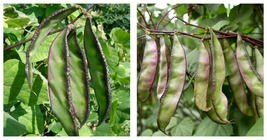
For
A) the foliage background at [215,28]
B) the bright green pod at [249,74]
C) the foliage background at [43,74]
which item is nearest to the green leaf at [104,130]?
the foliage background at [43,74]

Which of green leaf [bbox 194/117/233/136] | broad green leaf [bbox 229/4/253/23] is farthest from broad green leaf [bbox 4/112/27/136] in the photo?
broad green leaf [bbox 229/4/253/23]

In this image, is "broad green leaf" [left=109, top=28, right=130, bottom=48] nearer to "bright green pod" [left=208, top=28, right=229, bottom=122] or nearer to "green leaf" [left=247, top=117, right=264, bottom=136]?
"bright green pod" [left=208, top=28, right=229, bottom=122]

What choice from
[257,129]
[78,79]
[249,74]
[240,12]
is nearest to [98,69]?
[78,79]

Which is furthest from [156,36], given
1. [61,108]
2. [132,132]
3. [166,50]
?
[61,108]

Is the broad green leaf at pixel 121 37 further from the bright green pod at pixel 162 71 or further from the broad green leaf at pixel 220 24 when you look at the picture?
the broad green leaf at pixel 220 24

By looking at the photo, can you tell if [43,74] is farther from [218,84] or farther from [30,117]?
[218,84]

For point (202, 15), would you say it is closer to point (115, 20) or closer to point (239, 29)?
point (239, 29)
